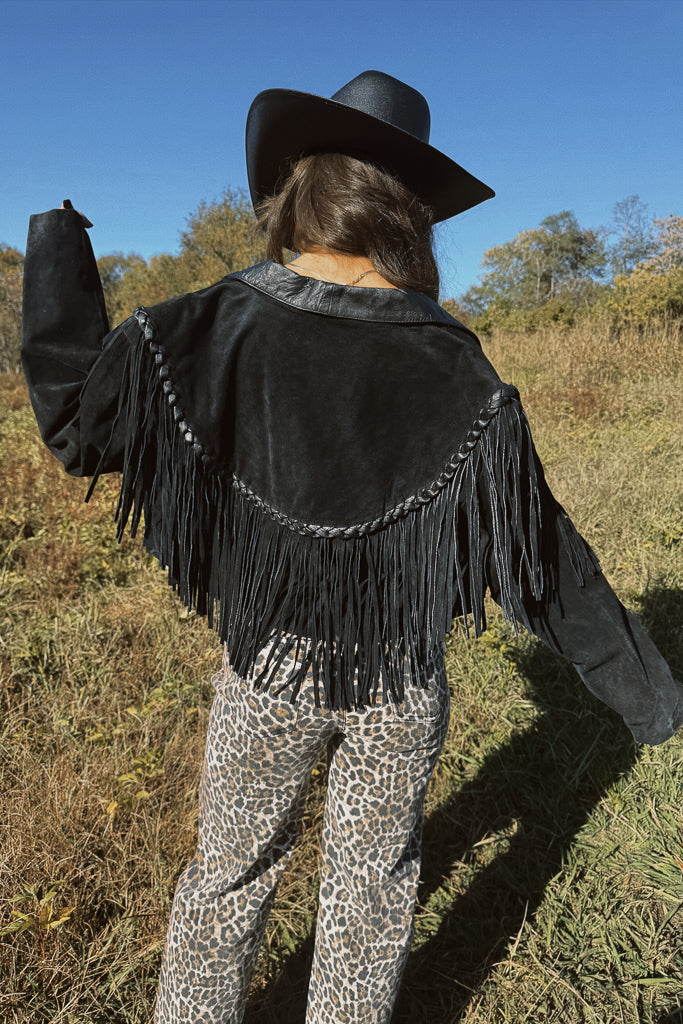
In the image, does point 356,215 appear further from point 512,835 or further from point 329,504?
point 512,835

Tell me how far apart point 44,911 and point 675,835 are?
1.91 m

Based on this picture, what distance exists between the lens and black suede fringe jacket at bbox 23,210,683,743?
1025 millimetres

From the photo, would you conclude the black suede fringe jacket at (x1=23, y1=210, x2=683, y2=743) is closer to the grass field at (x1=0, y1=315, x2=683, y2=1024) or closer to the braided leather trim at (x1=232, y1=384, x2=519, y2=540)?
the braided leather trim at (x1=232, y1=384, x2=519, y2=540)

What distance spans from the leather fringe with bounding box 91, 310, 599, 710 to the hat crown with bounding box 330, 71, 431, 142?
58cm

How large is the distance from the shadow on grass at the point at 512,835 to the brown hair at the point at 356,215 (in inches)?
73.2

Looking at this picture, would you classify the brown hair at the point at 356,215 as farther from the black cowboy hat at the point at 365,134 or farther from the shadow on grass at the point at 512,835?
the shadow on grass at the point at 512,835

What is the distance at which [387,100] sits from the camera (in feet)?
3.63

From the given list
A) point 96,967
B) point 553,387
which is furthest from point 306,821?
point 553,387

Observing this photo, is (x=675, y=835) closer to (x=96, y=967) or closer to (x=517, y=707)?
(x=517, y=707)

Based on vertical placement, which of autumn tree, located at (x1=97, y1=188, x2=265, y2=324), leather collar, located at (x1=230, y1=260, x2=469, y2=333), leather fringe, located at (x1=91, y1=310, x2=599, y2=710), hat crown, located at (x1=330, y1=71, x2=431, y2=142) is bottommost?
leather fringe, located at (x1=91, y1=310, x2=599, y2=710)

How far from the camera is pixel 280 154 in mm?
1176

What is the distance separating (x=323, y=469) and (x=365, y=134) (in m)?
0.54

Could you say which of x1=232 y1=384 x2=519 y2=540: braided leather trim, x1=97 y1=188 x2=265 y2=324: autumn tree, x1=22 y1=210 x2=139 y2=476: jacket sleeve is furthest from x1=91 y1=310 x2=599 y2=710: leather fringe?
x1=97 y1=188 x2=265 y2=324: autumn tree

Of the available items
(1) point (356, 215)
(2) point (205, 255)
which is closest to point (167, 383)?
(1) point (356, 215)
